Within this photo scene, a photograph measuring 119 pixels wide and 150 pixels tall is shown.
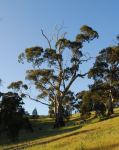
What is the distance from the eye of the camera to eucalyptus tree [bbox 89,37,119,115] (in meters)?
64.9

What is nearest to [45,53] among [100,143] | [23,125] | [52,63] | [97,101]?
[52,63]

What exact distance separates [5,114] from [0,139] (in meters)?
2.75

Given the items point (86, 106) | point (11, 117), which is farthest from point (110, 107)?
point (11, 117)

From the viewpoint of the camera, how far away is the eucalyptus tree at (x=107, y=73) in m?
64.9

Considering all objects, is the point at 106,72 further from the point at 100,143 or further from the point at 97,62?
the point at 100,143

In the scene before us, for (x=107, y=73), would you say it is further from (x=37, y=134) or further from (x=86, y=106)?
(x=37, y=134)

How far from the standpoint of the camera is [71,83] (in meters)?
65.0

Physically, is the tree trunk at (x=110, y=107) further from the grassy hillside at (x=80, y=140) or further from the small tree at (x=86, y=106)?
the grassy hillside at (x=80, y=140)

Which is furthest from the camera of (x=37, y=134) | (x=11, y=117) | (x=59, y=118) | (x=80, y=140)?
(x=59, y=118)

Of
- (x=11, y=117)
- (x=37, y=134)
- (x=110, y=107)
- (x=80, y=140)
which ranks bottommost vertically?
(x=80, y=140)

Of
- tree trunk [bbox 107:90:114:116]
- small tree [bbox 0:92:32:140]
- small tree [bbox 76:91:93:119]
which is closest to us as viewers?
small tree [bbox 0:92:32:140]

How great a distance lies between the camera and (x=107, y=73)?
66125 mm

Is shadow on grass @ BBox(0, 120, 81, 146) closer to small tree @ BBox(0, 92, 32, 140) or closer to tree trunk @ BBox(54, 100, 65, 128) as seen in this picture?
small tree @ BBox(0, 92, 32, 140)

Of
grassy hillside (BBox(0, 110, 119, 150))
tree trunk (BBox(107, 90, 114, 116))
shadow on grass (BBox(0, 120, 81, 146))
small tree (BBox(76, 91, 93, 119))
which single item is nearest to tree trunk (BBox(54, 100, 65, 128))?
small tree (BBox(76, 91, 93, 119))
